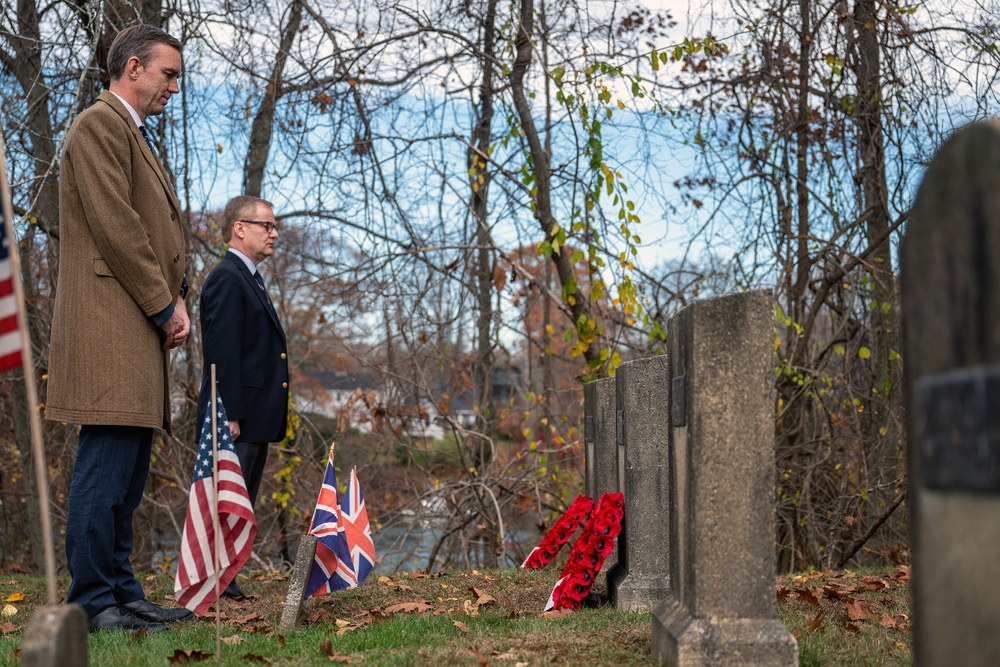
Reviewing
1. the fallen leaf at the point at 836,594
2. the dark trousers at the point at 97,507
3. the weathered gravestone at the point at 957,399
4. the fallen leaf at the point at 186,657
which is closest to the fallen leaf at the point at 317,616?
the dark trousers at the point at 97,507

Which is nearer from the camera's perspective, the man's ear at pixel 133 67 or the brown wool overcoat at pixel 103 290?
the brown wool overcoat at pixel 103 290

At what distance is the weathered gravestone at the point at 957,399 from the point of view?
5.39 ft

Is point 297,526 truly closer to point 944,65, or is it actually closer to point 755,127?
point 755,127

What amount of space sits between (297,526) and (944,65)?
26.0 feet

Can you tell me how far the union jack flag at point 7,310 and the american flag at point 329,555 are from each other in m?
2.34

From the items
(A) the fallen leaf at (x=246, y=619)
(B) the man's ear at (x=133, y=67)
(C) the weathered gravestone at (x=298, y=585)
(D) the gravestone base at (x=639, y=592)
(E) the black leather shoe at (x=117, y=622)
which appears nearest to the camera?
(E) the black leather shoe at (x=117, y=622)

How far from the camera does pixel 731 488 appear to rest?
3320mm

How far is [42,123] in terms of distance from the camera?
30.5 feet

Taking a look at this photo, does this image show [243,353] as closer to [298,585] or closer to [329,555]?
[329,555]

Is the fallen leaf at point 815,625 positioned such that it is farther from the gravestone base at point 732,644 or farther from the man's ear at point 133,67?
the man's ear at point 133,67

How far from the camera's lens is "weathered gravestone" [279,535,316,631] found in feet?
14.9

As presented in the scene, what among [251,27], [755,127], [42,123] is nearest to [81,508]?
[251,27]

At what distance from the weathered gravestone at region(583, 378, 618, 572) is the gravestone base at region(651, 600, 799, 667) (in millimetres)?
2138

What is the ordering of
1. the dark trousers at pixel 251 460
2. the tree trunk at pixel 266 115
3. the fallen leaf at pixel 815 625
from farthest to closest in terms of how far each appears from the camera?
1. the tree trunk at pixel 266 115
2. the dark trousers at pixel 251 460
3. the fallen leaf at pixel 815 625
